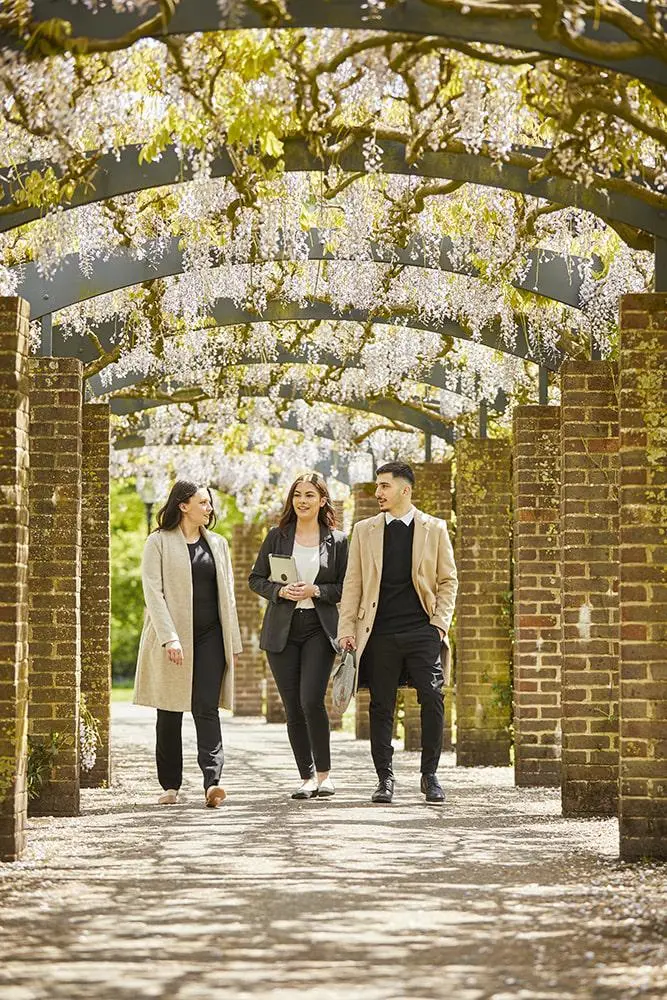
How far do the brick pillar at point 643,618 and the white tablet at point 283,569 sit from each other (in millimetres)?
2267

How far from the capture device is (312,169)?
22.0 ft

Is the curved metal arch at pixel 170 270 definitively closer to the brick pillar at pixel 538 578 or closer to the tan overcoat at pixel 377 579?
the brick pillar at pixel 538 578

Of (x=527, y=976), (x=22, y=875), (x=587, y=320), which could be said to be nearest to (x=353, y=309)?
(x=587, y=320)

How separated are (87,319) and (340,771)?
3.05 metres

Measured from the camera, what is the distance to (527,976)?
11.7 feet

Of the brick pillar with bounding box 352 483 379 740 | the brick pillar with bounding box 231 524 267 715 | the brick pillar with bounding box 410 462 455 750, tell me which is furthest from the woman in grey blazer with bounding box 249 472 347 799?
the brick pillar with bounding box 231 524 267 715

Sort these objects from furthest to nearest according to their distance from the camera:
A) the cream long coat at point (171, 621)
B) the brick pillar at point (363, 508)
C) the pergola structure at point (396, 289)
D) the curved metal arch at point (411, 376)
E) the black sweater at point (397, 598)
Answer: the brick pillar at point (363, 508) < the curved metal arch at point (411, 376) < the black sweater at point (397, 598) < the cream long coat at point (171, 621) < the pergola structure at point (396, 289)

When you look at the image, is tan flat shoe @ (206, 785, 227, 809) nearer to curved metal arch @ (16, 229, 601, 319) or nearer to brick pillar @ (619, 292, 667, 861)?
brick pillar @ (619, 292, 667, 861)

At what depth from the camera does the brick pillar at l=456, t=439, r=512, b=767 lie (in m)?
10.2

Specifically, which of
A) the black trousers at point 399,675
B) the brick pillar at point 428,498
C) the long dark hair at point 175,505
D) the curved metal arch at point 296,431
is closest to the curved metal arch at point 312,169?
the long dark hair at point 175,505

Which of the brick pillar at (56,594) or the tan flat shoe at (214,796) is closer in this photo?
the tan flat shoe at (214,796)

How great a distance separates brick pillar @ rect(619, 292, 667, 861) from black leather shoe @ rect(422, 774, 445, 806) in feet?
6.06

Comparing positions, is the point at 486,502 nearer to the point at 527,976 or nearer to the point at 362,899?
the point at 362,899

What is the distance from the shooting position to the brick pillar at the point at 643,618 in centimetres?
556
